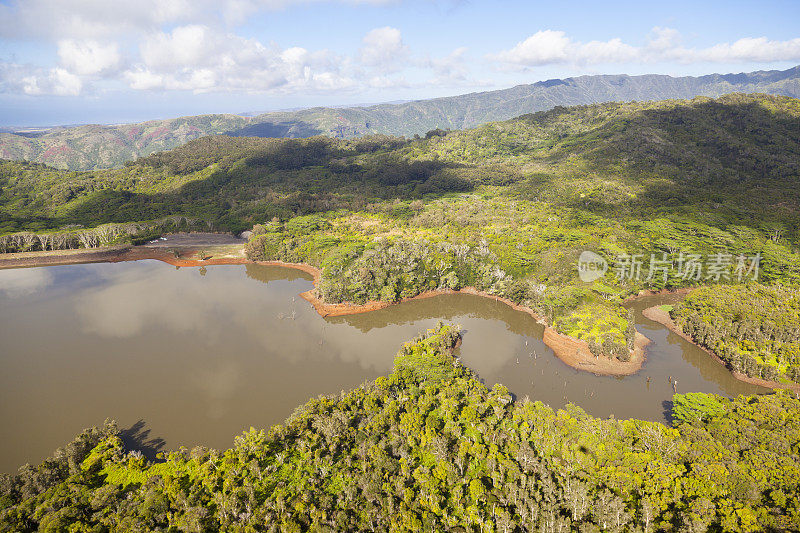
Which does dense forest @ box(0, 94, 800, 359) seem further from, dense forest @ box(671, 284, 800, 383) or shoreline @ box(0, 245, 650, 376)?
dense forest @ box(671, 284, 800, 383)

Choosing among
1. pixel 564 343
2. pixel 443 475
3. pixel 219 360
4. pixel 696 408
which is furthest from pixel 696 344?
pixel 219 360

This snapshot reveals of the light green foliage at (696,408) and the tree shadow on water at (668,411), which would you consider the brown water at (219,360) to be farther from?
the light green foliage at (696,408)

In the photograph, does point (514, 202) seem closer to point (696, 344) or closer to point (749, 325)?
point (696, 344)

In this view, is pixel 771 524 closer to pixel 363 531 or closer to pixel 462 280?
pixel 363 531

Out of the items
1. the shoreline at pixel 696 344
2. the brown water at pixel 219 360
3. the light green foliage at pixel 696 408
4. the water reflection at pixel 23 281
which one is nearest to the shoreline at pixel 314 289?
the brown water at pixel 219 360

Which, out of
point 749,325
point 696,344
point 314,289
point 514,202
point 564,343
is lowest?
point 696,344

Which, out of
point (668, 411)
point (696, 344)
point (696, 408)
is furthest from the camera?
point (696, 344)
